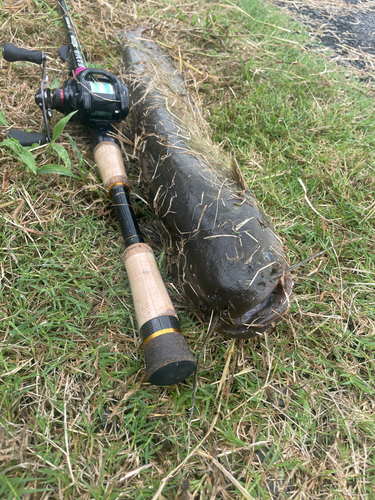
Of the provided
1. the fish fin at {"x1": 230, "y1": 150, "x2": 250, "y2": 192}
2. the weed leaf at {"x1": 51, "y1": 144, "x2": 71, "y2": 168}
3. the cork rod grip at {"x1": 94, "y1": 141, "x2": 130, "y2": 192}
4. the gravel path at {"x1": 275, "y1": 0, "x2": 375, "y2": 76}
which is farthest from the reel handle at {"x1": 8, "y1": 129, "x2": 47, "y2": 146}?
the gravel path at {"x1": 275, "y1": 0, "x2": 375, "y2": 76}

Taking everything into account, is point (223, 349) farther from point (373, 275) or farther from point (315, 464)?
point (373, 275)

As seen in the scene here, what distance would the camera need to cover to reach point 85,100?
209cm

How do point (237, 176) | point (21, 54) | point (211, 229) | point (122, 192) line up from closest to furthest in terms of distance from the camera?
1. point (211, 229)
2. point (237, 176)
3. point (122, 192)
4. point (21, 54)

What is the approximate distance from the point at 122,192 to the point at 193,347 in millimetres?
1002

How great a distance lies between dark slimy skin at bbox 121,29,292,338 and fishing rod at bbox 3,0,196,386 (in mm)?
168

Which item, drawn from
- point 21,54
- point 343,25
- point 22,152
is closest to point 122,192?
point 22,152

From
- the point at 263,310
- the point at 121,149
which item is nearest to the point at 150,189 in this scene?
the point at 121,149

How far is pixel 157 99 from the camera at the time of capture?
2279 millimetres

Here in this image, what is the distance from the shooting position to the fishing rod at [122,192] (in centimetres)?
140

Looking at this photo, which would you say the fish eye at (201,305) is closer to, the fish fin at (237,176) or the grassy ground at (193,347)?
the grassy ground at (193,347)

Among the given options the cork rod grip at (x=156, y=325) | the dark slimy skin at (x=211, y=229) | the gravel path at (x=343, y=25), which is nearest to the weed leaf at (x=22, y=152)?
the dark slimy skin at (x=211, y=229)

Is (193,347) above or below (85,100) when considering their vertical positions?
below

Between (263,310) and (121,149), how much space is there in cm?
157

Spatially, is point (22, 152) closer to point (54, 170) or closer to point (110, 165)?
point (54, 170)
